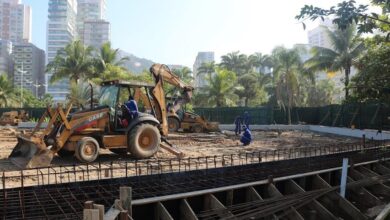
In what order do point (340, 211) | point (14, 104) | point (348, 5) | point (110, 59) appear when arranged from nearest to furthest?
1. point (348, 5)
2. point (340, 211)
3. point (110, 59)
4. point (14, 104)

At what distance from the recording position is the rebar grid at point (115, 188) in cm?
596

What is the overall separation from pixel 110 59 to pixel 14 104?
1645 centimetres

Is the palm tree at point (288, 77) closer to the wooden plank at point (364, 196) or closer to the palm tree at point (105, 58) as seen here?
the palm tree at point (105, 58)

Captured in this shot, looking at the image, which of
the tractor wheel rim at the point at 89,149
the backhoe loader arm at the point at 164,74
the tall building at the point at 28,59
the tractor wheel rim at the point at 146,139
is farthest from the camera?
the tall building at the point at 28,59

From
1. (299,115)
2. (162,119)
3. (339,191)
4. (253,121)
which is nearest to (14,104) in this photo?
(253,121)

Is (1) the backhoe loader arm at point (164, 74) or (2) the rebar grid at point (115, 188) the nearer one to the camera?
(2) the rebar grid at point (115, 188)

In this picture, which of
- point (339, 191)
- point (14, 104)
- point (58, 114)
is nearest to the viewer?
point (339, 191)

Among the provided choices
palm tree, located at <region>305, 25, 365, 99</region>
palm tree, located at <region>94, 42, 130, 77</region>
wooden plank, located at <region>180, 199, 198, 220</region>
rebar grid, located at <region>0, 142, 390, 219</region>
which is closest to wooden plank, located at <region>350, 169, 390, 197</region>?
rebar grid, located at <region>0, 142, 390, 219</region>

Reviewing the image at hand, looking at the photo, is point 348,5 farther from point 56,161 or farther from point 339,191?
point 56,161

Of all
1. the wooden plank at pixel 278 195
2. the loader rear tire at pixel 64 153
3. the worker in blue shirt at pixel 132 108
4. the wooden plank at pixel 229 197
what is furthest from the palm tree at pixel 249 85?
the wooden plank at pixel 229 197

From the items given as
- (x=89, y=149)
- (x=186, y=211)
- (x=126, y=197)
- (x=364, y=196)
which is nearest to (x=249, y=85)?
(x=89, y=149)

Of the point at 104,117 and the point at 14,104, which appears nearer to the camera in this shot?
the point at 104,117

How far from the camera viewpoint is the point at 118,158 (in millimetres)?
12641

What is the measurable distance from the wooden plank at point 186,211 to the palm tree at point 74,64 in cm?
3453
